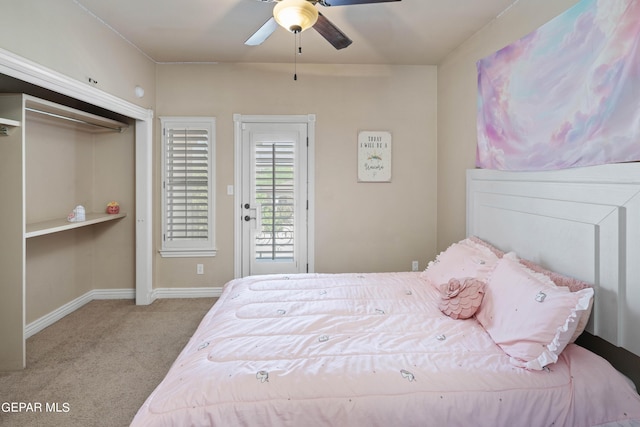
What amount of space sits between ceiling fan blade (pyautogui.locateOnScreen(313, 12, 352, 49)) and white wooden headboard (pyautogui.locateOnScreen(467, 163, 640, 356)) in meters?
1.52

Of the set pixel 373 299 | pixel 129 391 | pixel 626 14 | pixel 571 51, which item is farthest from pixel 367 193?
pixel 129 391

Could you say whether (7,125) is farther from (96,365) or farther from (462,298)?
(462,298)

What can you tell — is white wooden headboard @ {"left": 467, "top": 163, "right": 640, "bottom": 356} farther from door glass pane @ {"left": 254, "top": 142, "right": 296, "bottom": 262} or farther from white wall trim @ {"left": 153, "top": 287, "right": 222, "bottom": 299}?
white wall trim @ {"left": 153, "top": 287, "right": 222, "bottom": 299}

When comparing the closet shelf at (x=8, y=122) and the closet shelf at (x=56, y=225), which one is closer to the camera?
the closet shelf at (x=8, y=122)

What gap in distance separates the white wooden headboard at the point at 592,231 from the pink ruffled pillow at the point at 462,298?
490 mm

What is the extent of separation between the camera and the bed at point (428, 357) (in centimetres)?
122

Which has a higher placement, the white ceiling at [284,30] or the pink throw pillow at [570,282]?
the white ceiling at [284,30]

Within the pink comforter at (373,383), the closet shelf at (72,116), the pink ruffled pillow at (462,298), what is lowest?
the pink comforter at (373,383)

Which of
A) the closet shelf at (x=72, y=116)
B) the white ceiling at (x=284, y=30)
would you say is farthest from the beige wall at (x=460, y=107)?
the closet shelf at (x=72, y=116)

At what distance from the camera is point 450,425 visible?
1.21 meters

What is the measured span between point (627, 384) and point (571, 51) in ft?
5.51

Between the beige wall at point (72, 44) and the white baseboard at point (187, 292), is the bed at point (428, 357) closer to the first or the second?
the white baseboard at point (187, 292)

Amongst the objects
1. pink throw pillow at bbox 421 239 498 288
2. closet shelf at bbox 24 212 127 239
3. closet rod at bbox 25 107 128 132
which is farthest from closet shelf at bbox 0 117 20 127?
pink throw pillow at bbox 421 239 498 288

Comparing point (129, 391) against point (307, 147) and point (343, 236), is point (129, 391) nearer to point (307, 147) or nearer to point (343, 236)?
point (343, 236)
